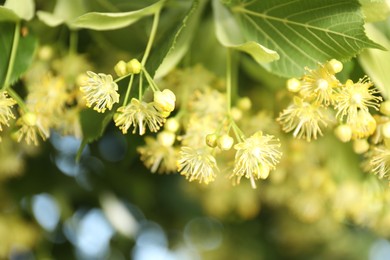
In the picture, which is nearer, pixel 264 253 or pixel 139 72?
pixel 139 72

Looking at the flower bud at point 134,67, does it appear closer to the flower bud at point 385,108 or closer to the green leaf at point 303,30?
the green leaf at point 303,30

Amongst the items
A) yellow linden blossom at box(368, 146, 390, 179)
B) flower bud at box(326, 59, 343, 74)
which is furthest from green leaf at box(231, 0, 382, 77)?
yellow linden blossom at box(368, 146, 390, 179)

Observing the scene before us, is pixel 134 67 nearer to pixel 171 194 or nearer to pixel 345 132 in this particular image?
pixel 345 132

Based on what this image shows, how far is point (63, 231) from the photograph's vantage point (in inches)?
52.3

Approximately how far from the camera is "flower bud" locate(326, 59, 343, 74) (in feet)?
1.88

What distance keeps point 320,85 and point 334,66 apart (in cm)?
2

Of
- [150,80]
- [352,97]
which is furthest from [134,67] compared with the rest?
[352,97]

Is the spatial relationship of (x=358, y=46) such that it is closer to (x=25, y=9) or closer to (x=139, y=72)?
(x=139, y=72)

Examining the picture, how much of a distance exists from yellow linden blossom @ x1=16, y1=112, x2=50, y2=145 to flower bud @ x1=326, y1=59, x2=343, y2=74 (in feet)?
1.05

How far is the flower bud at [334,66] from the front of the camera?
22.5 inches

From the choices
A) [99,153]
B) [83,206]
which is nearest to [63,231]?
[83,206]

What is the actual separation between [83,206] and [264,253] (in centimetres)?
61

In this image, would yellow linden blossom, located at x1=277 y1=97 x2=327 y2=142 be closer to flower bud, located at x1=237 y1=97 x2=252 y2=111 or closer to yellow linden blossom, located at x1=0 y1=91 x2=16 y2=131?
flower bud, located at x1=237 y1=97 x2=252 y2=111

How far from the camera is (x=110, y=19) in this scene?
0.65 m
